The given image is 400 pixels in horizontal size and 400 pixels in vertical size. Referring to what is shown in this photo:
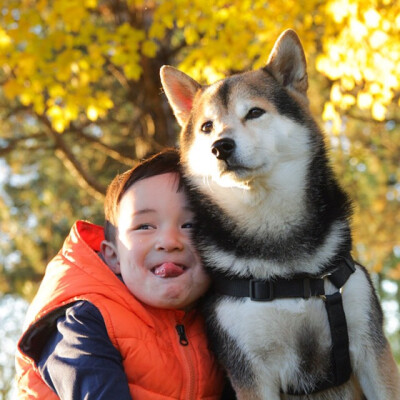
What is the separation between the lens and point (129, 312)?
97.2 inches

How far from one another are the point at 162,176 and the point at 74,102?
4046mm

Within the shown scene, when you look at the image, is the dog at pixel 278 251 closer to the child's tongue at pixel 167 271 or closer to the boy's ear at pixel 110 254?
the child's tongue at pixel 167 271

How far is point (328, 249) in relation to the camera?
2.59m

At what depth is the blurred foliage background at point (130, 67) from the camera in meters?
5.64

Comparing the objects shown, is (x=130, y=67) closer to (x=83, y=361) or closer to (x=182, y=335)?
(x=182, y=335)

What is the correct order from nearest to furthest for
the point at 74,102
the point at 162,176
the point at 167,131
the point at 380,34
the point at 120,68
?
1. the point at 162,176
2. the point at 380,34
3. the point at 74,102
4. the point at 167,131
5. the point at 120,68

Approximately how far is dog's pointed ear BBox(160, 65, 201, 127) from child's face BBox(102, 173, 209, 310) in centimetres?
55

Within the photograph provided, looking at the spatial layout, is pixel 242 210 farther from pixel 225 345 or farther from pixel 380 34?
pixel 380 34

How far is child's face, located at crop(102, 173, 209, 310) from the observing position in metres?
2.56

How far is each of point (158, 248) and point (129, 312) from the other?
29cm

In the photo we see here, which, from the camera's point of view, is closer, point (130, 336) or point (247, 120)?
point (130, 336)

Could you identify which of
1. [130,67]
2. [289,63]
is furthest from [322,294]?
[130,67]

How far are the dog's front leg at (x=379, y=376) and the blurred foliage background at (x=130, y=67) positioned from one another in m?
0.95

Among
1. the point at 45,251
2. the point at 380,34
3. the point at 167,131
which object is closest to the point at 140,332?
the point at 380,34
